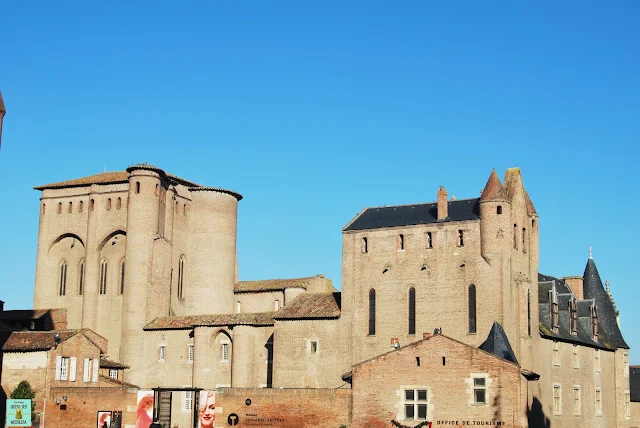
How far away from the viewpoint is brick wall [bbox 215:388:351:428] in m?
44.3

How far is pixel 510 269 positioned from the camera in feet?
182

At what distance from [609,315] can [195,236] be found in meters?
30.9

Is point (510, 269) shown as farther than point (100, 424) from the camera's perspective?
Yes

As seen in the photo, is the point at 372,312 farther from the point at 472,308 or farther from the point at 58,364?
the point at 58,364

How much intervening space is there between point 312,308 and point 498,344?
529 inches

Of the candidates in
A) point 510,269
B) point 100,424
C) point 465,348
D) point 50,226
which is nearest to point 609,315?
point 510,269

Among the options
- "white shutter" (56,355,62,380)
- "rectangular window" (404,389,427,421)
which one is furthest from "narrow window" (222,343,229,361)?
"rectangular window" (404,389,427,421)

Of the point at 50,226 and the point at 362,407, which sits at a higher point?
the point at 50,226

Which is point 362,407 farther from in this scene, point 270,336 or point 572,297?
point 572,297

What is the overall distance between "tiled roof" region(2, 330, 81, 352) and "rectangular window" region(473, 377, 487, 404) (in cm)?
2460

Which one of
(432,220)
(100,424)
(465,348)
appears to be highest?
(432,220)

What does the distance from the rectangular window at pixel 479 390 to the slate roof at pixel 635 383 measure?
1407 inches

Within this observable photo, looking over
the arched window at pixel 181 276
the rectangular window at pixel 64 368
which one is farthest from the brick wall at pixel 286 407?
the arched window at pixel 181 276

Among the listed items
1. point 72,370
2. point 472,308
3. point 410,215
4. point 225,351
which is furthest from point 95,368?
point 472,308
